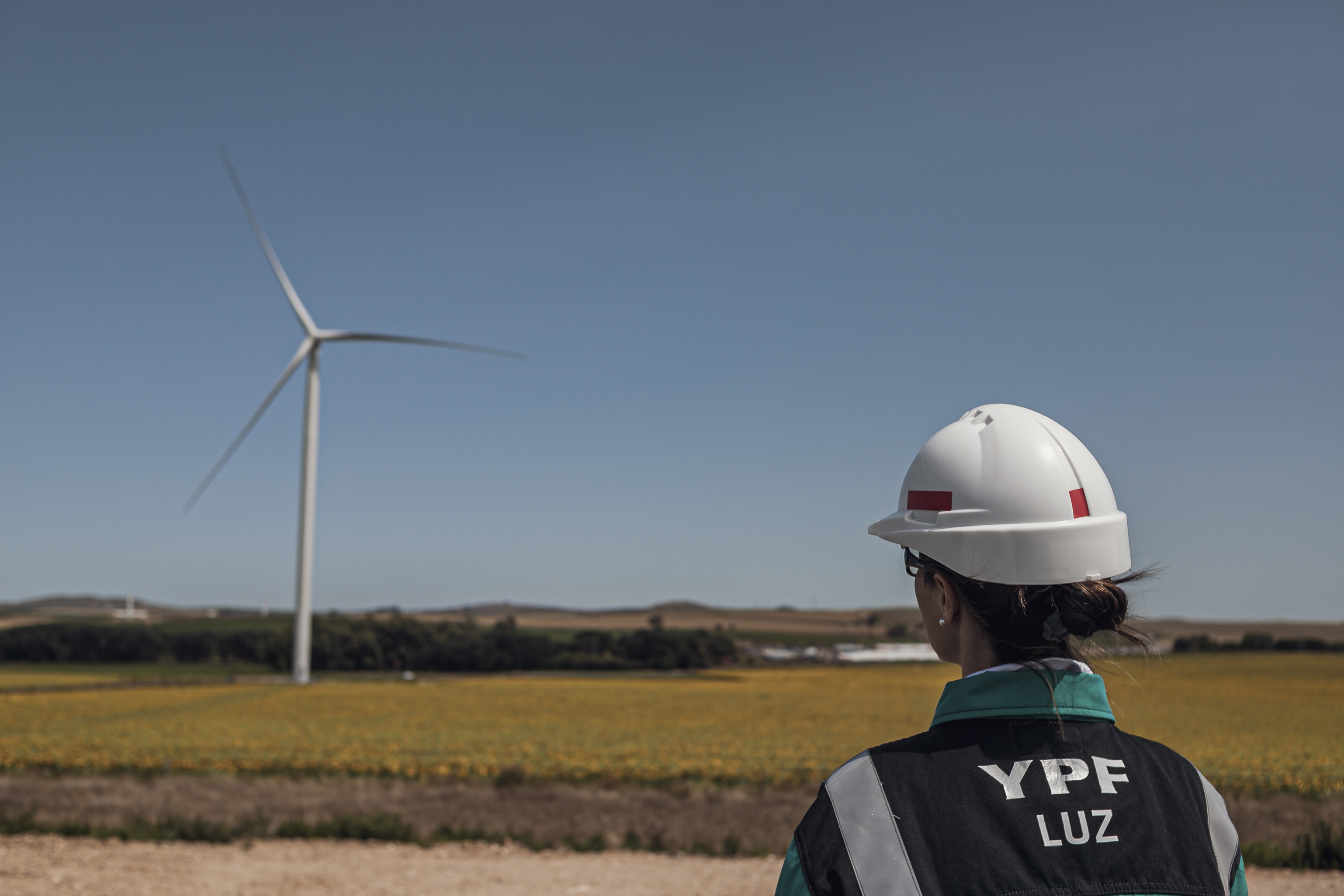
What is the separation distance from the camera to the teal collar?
1.75 metres

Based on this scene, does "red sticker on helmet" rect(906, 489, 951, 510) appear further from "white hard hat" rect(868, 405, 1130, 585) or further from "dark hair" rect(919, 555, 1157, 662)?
"dark hair" rect(919, 555, 1157, 662)

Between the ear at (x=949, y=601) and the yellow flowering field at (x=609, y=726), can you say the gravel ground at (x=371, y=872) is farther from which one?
the ear at (x=949, y=601)

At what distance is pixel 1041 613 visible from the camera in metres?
1.98

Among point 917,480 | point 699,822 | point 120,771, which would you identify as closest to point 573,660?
point 120,771

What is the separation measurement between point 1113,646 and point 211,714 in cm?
3839

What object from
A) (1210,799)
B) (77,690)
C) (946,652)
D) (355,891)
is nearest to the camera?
(1210,799)

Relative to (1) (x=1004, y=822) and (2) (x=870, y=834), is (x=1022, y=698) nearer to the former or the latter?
(1) (x=1004, y=822)

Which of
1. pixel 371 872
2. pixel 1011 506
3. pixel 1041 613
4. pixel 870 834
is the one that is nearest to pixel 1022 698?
pixel 1041 613

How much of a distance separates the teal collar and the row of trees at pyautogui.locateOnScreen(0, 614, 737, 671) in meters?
69.3

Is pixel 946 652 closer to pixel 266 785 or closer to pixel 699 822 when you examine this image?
pixel 699 822

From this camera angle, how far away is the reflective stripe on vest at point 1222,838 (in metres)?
1.84

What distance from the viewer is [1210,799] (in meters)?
1.89

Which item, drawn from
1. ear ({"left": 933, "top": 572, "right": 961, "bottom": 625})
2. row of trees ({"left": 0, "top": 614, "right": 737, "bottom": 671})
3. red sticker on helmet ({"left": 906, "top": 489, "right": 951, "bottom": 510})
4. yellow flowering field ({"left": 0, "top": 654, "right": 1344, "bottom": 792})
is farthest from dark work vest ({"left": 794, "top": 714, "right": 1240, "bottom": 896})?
row of trees ({"left": 0, "top": 614, "right": 737, "bottom": 671})

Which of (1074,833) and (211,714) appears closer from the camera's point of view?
(1074,833)
